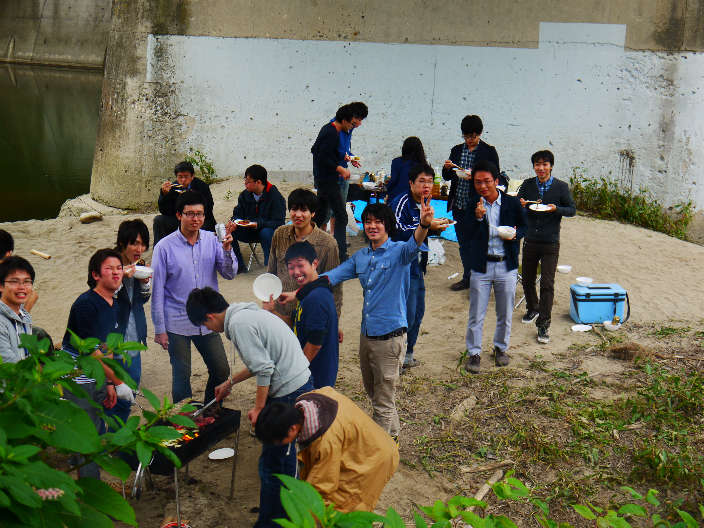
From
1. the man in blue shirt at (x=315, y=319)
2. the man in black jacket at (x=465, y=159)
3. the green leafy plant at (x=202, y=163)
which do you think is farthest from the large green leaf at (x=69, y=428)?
the green leafy plant at (x=202, y=163)

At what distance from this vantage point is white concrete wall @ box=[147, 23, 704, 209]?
37.4ft

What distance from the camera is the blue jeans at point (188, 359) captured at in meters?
5.44

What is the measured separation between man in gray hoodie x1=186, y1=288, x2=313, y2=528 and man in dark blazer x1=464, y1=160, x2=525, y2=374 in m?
2.52

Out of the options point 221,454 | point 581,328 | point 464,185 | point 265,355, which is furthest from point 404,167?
point 265,355

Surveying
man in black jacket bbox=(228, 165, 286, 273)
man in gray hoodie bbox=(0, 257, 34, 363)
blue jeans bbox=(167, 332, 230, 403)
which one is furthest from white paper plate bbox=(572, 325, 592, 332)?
man in gray hoodie bbox=(0, 257, 34, 363)

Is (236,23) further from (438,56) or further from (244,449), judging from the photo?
(244,449)

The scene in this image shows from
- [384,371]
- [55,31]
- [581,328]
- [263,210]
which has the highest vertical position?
[55,31]

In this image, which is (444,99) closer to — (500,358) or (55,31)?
(500,358)

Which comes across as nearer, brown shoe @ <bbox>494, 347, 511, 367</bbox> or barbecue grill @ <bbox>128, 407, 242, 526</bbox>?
barbecue grill @ <bbox>128, 407, 242, 526</bbox>

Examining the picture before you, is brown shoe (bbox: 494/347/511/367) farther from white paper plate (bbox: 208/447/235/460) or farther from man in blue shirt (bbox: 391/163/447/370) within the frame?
white paper plate (bbox: 208/447/235/460)

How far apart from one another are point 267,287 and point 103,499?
3.17 m

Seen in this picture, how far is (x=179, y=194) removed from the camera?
326 inches

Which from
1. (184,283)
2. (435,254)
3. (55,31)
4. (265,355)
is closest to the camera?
(265,355)

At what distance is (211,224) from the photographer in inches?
327
